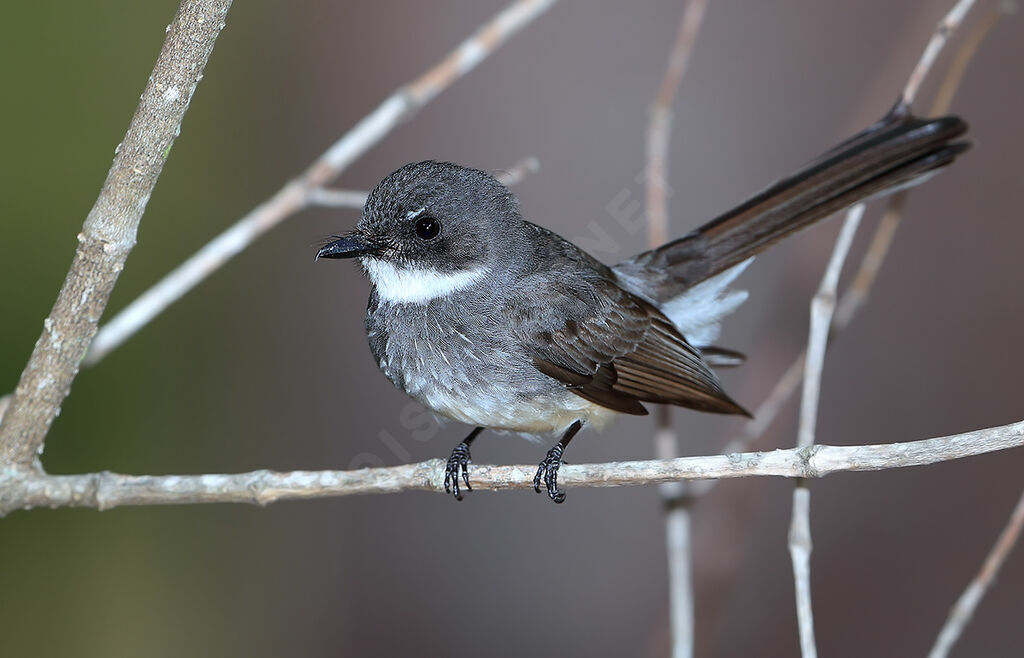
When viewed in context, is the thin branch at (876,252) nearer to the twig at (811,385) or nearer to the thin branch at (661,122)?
the twig at (811,385)

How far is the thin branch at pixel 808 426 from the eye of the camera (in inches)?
107

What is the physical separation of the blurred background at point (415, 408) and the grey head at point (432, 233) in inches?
71.2

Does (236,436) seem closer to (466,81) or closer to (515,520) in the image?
(515,520)

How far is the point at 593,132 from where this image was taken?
17.7 feet

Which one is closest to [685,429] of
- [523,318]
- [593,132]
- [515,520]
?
[515,520]

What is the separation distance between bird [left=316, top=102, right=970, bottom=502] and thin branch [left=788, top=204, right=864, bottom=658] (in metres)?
0.32

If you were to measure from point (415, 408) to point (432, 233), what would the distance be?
2.02m

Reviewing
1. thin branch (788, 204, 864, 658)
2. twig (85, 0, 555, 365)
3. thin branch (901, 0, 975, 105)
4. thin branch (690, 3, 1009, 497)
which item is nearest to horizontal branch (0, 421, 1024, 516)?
thin branch (788, 204, 864, 658)

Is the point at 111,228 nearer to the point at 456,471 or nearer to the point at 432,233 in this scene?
the point at 432,233

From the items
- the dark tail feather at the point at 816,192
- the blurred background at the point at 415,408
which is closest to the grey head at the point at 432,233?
the dark tail feather at the point at 816,192

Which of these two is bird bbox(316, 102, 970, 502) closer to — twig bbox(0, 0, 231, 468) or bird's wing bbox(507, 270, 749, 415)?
bird's wing bbox(507, 270, 749, 415)

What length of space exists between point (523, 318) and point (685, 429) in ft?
7.34

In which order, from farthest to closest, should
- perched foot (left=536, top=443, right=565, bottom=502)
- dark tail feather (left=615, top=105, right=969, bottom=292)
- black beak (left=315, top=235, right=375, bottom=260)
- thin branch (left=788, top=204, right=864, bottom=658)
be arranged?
dark tail feather (left=615, top=105, right=969, bottom=292)
black beak (left=315, top=235, right=375, bottom=260)
perched foot (left=536, top=443, right=565, bottom=502)
thin branch (left=788, top=204, right=864, bottom=658)

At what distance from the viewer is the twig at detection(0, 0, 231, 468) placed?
8.22 feet
